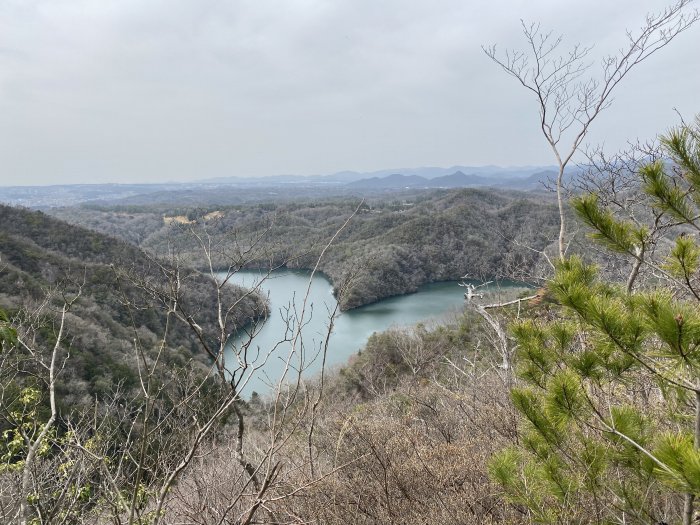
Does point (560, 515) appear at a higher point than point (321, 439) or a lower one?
higher

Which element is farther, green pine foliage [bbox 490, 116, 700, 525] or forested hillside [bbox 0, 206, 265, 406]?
forested hillside [bbox 0, 206, 265, 406]

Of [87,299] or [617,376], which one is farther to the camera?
[87,299]

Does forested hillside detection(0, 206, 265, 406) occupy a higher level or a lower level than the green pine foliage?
lower

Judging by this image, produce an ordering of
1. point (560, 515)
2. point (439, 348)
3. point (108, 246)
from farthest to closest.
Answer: point (108, 246) < point (439, 348) < point (560, 515)

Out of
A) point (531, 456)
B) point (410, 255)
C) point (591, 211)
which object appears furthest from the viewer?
point (410, 255)

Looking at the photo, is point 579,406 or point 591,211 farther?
point 579,406

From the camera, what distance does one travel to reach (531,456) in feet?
6.36

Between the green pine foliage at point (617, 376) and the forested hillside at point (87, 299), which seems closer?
the green pine foliage at point (617, 376)

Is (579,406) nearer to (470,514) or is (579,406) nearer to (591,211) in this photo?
(591,211)

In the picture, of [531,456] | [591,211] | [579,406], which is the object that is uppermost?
[591,211]

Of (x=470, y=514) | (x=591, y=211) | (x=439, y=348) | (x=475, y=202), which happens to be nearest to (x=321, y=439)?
(x=470, y=514)

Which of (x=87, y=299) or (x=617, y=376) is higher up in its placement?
(x=617, y=376)

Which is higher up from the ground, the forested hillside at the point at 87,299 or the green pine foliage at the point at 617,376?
the green pine foliage at the point at 617,376

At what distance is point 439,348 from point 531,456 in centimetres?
1352
